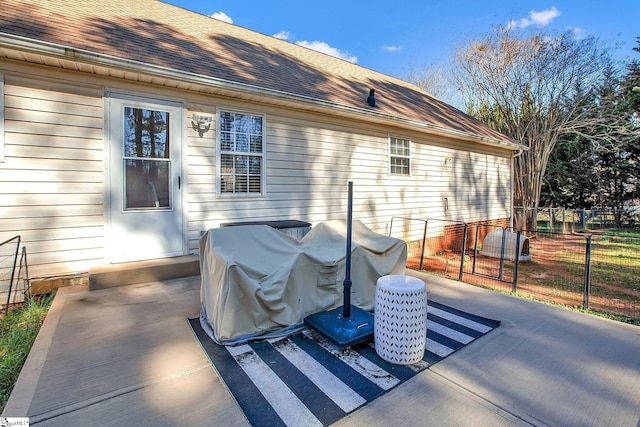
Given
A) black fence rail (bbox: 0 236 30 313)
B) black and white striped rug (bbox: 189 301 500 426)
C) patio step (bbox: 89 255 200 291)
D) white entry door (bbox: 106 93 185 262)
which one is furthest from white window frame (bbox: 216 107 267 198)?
black and white striped rug (bbox: 189 301 500 426)

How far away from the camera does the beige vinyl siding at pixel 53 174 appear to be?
3.71m

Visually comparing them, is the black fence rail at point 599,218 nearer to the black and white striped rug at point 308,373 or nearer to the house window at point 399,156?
the house window at point 399,156

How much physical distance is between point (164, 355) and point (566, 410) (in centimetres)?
281

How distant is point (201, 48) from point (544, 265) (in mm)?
8166

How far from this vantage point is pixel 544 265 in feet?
23.5

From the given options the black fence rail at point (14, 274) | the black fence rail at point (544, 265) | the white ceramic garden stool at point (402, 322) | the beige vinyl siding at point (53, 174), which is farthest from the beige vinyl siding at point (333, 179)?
the white ceramic garden stool at point (402, 322)

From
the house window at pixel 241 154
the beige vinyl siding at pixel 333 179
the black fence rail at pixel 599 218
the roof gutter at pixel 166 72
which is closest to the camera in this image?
the roof gutter at pixel 166 72

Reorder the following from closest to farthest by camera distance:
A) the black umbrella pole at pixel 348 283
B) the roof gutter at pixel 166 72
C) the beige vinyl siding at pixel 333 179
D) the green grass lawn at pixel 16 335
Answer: the green grass lawn at pixel 16 335, the black umbrella pole at pixel 348 283, the roof gutter at pixel 166 72, the beige vinyl siding at pixel 333 179

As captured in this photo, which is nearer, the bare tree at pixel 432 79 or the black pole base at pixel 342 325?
the black pole base at pixel 342 325

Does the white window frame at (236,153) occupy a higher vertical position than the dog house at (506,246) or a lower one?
higher

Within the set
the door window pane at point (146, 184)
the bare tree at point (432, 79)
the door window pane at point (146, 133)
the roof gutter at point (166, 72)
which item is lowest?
the door window pane at point (146, 184)

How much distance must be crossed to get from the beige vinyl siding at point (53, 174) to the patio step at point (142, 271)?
29 centimetres

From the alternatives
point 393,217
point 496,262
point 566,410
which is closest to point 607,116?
point 496,262

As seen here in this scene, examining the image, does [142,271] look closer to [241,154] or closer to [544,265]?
[241,154]
